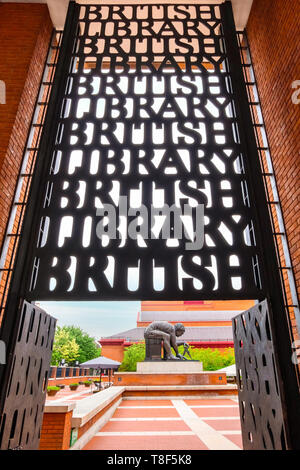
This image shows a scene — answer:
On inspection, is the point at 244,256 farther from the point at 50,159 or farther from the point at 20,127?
the point at 20,127

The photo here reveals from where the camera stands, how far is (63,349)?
3128cm

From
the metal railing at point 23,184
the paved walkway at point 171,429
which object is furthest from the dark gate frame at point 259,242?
the paved walkway at point 171,429

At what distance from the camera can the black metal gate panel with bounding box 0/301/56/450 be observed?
2.63m

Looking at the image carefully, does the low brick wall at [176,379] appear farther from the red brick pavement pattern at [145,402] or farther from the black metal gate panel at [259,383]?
the black metal gate panel at [259,383]

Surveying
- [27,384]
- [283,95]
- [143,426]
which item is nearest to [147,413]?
[143,426]

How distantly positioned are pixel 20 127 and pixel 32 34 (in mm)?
1734

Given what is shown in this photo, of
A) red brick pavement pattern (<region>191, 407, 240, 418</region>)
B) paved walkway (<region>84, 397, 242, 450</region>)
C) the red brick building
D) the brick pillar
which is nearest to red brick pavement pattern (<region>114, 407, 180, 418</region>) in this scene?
paved walkway (<region>84, 397, 242, 450</region>)

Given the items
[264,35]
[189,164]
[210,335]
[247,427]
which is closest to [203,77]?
[264,35]

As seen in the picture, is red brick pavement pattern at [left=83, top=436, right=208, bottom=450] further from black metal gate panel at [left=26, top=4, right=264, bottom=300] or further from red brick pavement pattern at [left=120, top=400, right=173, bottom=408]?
red brick pavement pattern at [left=120, top=400, right=173, bottom=408]

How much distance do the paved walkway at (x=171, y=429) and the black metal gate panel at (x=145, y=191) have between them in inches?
108

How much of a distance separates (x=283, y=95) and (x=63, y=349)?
32.4 meters

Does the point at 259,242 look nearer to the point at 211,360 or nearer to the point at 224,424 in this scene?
the point at 224,424

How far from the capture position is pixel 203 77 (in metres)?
4.56

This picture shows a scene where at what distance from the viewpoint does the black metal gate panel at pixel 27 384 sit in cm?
263
